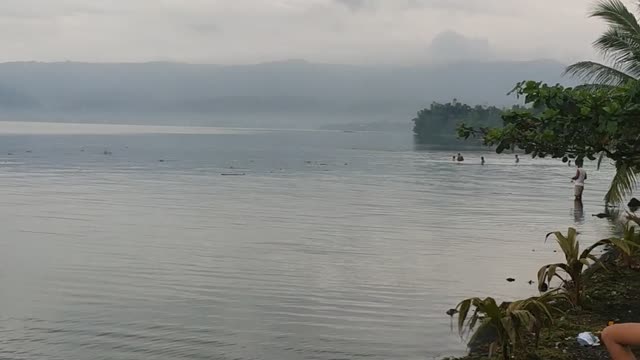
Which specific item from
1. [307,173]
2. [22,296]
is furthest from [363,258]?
[307,173]

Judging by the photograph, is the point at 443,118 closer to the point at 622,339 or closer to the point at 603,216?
the point at 603,216

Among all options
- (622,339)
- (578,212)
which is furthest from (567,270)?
(578,212)

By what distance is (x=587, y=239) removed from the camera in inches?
838

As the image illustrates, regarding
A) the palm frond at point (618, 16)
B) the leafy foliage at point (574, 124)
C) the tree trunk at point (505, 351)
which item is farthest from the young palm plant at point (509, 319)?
the palm frond at point (618, 16)

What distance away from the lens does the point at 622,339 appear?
17.3 ft

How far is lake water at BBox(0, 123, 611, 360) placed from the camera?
36.0 ft

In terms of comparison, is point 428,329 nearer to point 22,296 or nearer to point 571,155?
point 571,155

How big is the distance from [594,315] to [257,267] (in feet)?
26.2

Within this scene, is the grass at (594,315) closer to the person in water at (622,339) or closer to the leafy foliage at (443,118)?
the person in water at (622,339)

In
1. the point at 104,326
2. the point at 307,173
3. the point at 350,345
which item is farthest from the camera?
the point at 307,173

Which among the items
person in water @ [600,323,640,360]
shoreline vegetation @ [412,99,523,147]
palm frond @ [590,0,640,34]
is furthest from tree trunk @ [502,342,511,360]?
shoreline vegetation @ [412,99,523,147]

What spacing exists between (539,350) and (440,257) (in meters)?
9.75

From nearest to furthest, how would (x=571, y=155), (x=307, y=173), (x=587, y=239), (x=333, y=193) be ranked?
1. (x=571, y=155)
2. (x=587, y=239)
3. (x=333, y=193)
4. (x=307, y=173)

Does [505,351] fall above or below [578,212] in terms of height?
above
